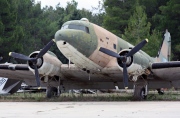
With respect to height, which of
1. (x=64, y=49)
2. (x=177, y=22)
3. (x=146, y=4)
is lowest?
(x=64, y=49)

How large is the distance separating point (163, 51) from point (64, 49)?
385 inches

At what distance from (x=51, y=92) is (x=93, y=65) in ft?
9.94

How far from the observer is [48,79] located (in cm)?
1955

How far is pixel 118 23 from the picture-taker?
46625mm

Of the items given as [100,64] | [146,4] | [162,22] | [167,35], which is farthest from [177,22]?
[100,64]

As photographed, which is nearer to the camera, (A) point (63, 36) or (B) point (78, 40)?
(A) point (63, 36)

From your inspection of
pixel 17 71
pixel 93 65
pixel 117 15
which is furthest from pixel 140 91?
pixel 117 15

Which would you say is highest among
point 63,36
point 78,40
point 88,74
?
point 63,36

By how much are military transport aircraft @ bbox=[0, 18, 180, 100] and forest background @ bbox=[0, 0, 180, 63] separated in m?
17.5

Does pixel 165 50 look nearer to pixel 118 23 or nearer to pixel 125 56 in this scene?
pixel 125 56

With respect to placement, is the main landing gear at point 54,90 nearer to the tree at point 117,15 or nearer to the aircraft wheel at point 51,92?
the aircraft wheel at point 51,92

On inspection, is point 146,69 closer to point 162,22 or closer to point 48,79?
point 48,79

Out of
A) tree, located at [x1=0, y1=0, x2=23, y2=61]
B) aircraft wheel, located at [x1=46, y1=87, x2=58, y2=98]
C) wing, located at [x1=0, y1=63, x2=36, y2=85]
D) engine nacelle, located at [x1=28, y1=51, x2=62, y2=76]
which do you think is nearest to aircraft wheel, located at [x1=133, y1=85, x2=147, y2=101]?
engine nacelle, located at [x1=28, y1=51, x2=62, y2=76]

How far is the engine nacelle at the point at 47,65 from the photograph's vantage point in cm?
1847
